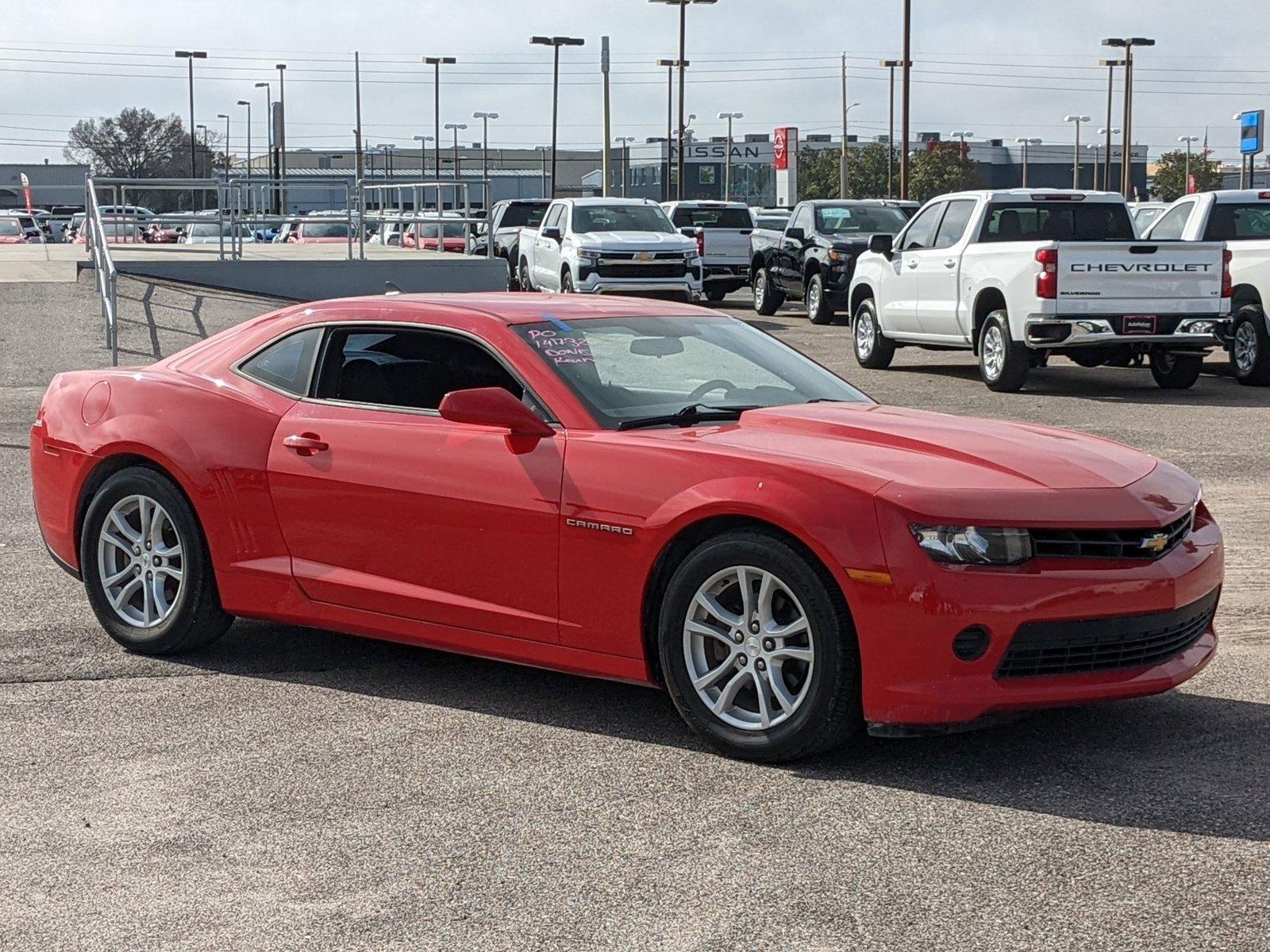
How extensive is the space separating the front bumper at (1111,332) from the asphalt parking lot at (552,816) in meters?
9.92

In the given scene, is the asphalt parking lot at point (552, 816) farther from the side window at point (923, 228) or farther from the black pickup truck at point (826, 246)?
the black pickup truck at point (826, 246)

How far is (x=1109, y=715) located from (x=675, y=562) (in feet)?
4.96

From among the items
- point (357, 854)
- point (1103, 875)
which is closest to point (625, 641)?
point (357, 854)

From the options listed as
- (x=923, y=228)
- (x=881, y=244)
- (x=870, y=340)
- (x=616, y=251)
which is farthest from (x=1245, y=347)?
(x=616, y=251)

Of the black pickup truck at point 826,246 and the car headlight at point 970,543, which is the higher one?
the black pickup truck at point 826,246

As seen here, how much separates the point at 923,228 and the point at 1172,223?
8.94ft

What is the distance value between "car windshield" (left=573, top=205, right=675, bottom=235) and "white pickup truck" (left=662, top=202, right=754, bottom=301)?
5.32 ft

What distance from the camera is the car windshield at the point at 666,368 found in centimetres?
570

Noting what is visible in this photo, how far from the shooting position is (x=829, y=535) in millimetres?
4820

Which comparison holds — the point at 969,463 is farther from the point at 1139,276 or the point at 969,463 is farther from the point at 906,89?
the point at 906,89

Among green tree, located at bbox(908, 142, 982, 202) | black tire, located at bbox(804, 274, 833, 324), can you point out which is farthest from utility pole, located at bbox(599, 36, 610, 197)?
green tree, located at bbox(908, 142, 982, 202)

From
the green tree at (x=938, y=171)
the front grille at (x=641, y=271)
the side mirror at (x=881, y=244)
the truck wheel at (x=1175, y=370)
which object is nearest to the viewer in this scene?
the truck wheel at (x=1175, y=370)

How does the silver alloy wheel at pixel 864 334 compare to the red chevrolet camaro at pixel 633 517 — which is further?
the silver alloy wheel at pixel 864 334

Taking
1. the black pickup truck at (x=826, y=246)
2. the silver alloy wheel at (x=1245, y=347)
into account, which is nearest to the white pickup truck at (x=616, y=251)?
the black pickup truck at (x=826, y=246)
